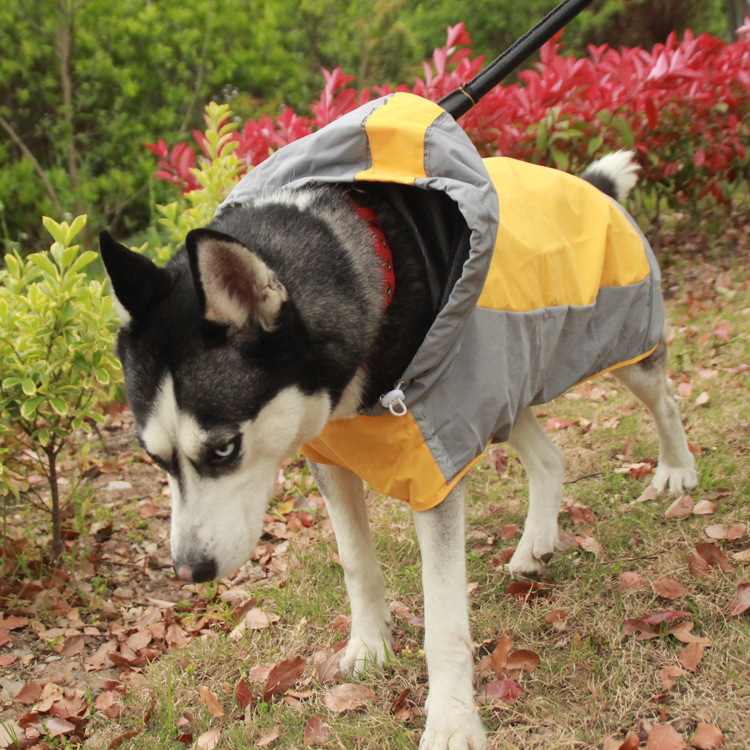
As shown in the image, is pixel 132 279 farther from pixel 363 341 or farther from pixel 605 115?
pixel 605 115

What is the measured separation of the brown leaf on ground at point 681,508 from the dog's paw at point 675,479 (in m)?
0.15

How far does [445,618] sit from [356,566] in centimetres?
49

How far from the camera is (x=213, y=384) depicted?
2064mm

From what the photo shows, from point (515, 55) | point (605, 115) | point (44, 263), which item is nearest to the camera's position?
point (515, 55)

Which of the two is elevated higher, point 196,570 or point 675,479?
point 196,570

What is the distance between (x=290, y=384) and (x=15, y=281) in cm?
186

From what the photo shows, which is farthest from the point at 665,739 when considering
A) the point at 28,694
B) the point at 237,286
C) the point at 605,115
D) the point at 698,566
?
the point at 605,115

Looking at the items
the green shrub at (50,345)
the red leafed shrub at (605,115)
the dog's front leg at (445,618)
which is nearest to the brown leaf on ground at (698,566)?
the dog's front leg at (445,618)

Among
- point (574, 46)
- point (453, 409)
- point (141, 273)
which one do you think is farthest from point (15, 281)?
point (574, 46)

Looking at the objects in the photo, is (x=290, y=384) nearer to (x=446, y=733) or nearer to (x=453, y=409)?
(x=453, y=409)

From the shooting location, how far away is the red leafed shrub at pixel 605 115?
5406mm

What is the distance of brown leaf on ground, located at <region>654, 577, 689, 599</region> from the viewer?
2.81 meters

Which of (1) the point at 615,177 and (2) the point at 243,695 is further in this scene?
(1) the point at 615,177

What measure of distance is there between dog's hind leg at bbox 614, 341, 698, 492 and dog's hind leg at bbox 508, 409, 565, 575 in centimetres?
46
